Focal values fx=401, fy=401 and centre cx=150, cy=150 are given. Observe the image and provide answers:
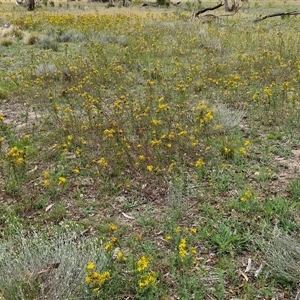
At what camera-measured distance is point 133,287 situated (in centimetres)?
279

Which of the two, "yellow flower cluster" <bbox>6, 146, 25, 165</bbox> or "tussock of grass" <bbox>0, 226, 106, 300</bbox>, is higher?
"yellow flower cluster" <bbox>6, 146, 25, 165</bbox>

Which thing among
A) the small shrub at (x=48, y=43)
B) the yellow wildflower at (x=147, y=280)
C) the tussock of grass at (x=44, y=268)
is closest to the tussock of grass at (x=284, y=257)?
the yellow wildflower at (x=147, y=280)

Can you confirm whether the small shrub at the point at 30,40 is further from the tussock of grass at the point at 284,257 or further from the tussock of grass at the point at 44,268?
the tussock of grass at the point at 284,257

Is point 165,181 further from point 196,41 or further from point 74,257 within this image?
point 196,41

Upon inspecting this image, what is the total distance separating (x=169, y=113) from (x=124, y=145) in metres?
1.25

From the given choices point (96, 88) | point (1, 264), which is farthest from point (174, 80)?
point (1, 264)

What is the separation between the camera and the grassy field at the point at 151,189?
110 inches

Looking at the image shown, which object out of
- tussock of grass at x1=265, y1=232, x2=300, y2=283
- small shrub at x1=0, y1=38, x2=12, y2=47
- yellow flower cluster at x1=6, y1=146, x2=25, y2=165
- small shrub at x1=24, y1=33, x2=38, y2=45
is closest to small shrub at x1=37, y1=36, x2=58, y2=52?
small shrub at x1=24, y1=33, x2=38, y2=45

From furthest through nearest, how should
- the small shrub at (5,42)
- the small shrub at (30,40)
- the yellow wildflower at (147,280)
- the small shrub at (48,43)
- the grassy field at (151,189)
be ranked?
the small shrub at (30,40), the small shrub at (5,42), the small shrub at (48,43), the grassy field at (151,189), the yellow wildflower at (147,280)

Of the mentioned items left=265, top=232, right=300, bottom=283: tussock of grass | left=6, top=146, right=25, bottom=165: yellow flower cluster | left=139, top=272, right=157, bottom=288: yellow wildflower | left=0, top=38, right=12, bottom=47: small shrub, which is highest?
left=0, top=38, right=12, bottom=47: small shrub

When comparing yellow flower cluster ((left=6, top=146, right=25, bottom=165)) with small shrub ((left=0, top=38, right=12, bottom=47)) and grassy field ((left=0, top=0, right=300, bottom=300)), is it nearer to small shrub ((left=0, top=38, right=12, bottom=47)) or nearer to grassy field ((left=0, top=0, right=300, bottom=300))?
grassy field ((left=0, top=0, right=300, bottom=300))

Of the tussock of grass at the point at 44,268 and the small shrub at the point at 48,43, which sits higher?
the small shrub at the point at 48,43

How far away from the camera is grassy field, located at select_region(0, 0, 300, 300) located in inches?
110

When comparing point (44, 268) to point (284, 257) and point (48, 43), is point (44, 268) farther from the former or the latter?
point (48, 43)
